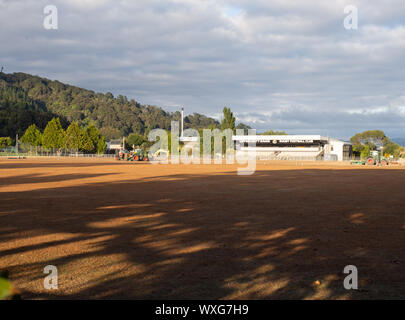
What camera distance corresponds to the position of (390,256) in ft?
25.8

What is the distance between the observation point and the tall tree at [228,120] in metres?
123

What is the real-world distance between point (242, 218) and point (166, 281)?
20.9 ft

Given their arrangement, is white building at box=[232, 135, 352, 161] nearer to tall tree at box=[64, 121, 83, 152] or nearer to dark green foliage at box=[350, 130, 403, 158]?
dark green foliage at box=[350, 130, 403, 158]

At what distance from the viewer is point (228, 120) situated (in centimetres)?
12394

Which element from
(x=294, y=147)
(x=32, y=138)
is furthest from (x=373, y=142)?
(x=32, y=138)

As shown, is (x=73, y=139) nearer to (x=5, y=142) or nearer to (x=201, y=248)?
(x=5, y=142)

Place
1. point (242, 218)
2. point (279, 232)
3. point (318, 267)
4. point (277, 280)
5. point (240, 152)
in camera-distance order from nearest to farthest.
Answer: point (277, 280) < point (318, 267) < point (279, 232) < point (242, 218) < point (240, 152)

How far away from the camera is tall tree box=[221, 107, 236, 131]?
12321 cm

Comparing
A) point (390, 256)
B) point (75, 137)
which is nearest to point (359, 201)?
point (390, 256)

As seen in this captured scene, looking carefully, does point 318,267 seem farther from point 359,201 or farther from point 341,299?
point 359,201

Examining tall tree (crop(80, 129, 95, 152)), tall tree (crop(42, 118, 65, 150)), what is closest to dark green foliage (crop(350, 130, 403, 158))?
tall tree (crop(80, 129, 95, 152))

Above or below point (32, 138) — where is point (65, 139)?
below
